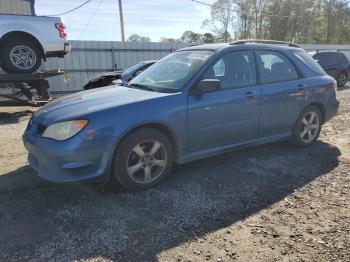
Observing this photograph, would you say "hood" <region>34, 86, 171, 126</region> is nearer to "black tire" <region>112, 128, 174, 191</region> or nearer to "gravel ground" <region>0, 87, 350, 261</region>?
"black tire" <region>112, 128, 174, 191</region>

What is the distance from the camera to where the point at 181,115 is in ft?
14.0

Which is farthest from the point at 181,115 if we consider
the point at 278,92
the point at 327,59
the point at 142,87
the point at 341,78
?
the point at 341,78

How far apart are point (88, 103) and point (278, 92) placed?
8.88ft

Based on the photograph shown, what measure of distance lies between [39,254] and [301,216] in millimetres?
2468

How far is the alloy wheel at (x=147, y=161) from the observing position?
4059mm

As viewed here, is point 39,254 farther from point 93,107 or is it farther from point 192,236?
point 93,107

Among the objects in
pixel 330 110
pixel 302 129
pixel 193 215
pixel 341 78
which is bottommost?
pixel 193 215

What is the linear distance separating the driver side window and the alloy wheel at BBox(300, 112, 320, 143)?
1.36 meters

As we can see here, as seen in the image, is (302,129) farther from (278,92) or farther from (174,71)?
(174,71)

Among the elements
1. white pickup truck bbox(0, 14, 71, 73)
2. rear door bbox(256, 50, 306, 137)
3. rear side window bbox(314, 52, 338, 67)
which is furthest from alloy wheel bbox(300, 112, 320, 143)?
rear side window bbox(314, 52, 338, 67)

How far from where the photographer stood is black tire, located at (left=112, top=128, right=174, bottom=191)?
3.92m

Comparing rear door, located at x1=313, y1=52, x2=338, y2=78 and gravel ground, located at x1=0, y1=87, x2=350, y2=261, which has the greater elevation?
rear door, located at x1=313, y1=52, x2=338, y2=78

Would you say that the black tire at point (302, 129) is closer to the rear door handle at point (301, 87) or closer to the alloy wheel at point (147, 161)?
the rear door handle at point (301, 87)

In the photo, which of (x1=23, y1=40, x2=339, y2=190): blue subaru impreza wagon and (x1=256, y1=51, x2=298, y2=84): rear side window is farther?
(x1=256, y1=51, x2=298, y2=84): rear side window
